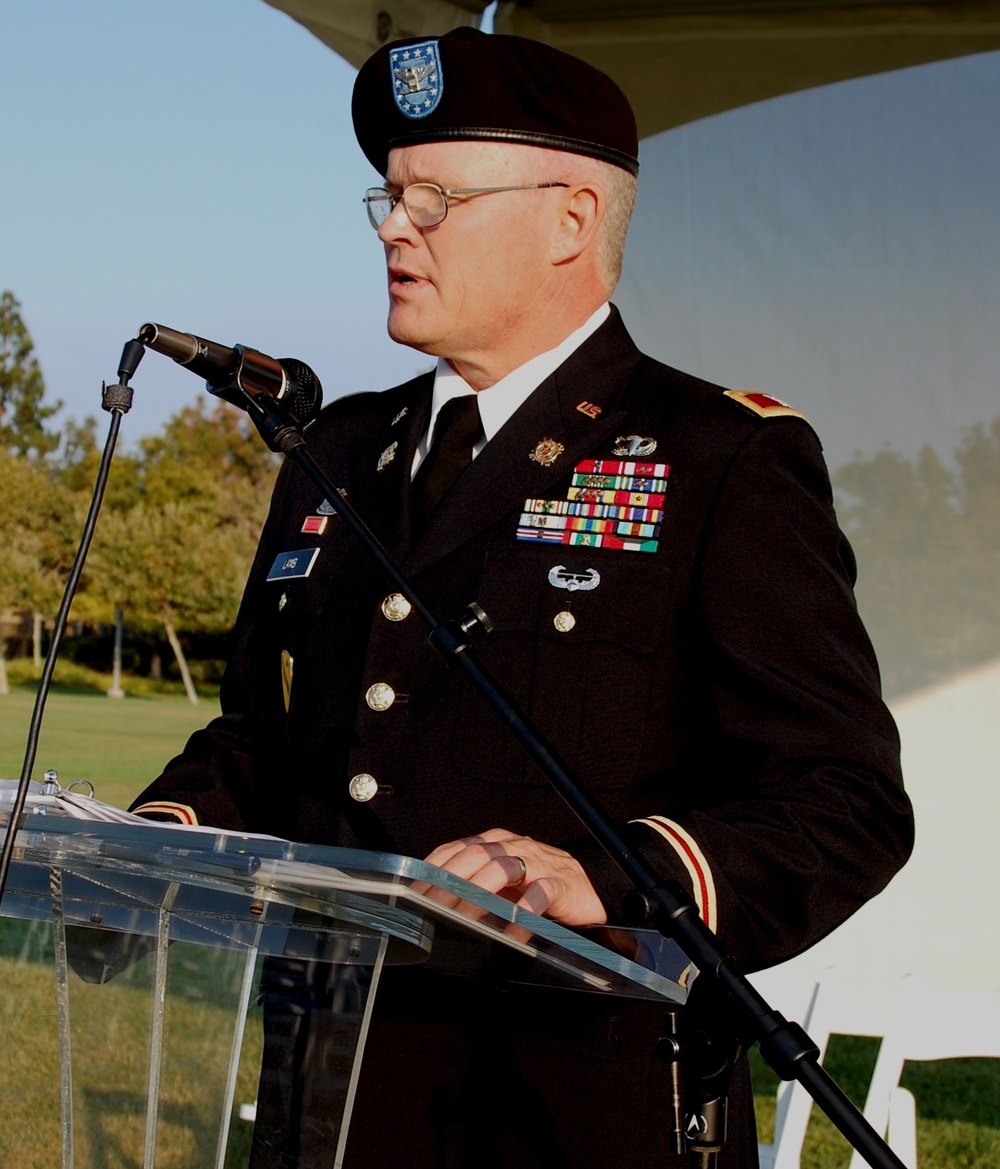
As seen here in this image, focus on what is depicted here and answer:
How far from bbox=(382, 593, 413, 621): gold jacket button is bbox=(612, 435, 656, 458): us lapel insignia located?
0.32 meters

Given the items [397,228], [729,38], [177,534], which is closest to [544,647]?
[397,228]

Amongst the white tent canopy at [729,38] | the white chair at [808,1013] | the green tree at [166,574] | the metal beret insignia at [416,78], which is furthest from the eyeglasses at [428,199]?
the green tree at [166,574]

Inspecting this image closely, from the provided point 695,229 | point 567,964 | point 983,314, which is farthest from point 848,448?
point 567,964

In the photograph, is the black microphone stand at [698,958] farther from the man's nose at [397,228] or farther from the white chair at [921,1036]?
the white chair at [921,1036]

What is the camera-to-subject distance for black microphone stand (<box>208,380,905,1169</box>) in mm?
1083

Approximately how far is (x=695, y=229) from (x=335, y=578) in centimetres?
217

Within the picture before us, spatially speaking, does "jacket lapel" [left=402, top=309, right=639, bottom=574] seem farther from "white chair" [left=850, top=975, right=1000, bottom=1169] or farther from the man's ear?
"white chair" [left=850, top=975, right=1000, bottom=1169]

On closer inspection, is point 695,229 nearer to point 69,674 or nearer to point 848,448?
point 848,448

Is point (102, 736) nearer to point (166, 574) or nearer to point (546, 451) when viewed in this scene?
point (166, 574)

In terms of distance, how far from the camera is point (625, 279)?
12.3 feet

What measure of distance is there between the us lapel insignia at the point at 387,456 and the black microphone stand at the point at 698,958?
62 cm

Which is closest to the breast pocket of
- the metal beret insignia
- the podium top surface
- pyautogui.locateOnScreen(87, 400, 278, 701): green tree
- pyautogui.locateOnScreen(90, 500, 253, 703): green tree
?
the podium top surface

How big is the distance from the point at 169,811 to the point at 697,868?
2.21 ft

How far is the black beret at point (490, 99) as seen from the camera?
1.79 meters
